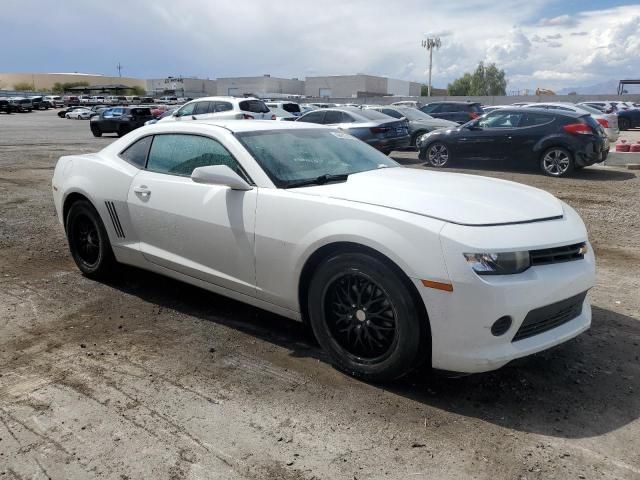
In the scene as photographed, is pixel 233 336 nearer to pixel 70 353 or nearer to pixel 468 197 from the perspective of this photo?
pixel 70 353

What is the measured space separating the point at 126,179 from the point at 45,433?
2316 millimetres

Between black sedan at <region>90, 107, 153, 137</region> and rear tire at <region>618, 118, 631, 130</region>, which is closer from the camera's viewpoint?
black sedan at <region>90, 107, 153, 137</region>

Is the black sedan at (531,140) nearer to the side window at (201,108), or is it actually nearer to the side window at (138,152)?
the side window at (201,108)

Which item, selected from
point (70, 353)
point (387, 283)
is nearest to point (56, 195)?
point (70, 353)

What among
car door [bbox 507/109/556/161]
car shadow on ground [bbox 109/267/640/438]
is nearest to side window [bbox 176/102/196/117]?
car door [bbox 507/109/556/161]

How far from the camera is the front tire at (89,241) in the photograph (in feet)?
16.0

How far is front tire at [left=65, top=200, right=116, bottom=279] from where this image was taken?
16.0 ft

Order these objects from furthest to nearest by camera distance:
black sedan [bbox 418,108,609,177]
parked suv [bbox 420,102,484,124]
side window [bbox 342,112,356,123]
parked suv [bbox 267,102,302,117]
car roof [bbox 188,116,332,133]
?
parked suv [bbox 267,102,302,117] < parked suv [bbox 420,102,484,124] < side window [bbox 342,112,356,123] < black sedan [bbox 418,108,609,177] < car roof [bbox 188,116,332,133]

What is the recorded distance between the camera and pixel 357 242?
3.13 metres

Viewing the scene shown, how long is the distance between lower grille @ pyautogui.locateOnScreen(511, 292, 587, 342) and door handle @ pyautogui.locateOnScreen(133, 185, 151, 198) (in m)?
2.91

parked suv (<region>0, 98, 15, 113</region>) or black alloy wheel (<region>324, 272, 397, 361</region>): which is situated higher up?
parked suv (<region>0, 98, 15, 113</region>)

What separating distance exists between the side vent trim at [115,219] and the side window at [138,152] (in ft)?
1.33

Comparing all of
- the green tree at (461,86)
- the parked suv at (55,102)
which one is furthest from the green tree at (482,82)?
the parked suv at (55,102)

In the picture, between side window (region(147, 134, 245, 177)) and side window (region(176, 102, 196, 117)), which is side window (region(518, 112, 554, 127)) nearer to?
side window (region(147, 134, 245, 177))
